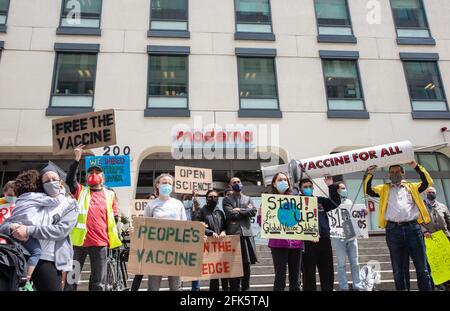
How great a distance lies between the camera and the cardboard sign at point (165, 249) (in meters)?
4.48

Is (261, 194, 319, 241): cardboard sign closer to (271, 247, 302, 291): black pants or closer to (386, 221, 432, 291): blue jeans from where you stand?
(271, 247, 302, 291): black pants

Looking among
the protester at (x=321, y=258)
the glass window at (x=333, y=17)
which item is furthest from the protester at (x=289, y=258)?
the glass window at (x=333, y=17)

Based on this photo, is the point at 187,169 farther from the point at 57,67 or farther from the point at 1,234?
the point at 57,67

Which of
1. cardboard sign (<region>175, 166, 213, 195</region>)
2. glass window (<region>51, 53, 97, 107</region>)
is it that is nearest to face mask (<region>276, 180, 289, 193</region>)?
cardboard sign (<region>175, 166, 213, 195</region>)

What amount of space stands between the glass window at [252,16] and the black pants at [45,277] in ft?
40.6

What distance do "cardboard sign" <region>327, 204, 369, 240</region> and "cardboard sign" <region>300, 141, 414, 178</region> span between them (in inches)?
32.0

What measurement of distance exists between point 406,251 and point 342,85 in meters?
9.71

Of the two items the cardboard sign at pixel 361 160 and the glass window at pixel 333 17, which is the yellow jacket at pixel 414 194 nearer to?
the cardboard sign at pixel 361 160

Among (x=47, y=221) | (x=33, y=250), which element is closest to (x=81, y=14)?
(x=47, y=221)

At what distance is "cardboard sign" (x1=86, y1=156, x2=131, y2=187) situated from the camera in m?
7.84

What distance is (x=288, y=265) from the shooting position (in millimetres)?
4785

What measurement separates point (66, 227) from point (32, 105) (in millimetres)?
10333

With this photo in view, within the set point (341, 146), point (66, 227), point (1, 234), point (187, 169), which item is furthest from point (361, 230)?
point (1, 234)

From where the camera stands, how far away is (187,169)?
26.6ft
